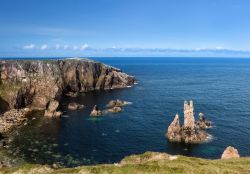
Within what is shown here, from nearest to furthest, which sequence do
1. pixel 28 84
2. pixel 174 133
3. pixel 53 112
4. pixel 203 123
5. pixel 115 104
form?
pixel 174 133, pixel 203 123, pixel 53 112, pixel 115 104, pixel 28 84

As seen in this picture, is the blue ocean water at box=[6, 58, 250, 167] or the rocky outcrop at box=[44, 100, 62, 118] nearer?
the blue ocean water at box=[6, 58, 250, 167]

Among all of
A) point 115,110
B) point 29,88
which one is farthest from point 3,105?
point 115,110

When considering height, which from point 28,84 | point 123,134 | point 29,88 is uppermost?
point 28,84

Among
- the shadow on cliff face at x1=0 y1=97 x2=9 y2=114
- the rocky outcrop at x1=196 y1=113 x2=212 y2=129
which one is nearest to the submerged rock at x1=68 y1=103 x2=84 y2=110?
the shadow on cliff face at x1=0 y1=97 x2=9 y2=114

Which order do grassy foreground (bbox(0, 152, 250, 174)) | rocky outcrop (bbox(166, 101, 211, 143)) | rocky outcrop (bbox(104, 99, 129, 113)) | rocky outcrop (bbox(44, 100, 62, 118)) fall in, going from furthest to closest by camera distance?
rocky outcrop (bbox(104, 99, 129, 113)) < rocky outcrop (bbox(44, 100, 62, 118)) < rocky outcrop (bbox(166, 101, 211, 143)) < grassy foreground (bbox(0, 152, 250, 174))

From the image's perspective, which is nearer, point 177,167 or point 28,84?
point 177,167

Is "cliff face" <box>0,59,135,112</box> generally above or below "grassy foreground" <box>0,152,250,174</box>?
above

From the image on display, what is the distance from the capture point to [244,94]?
648ft

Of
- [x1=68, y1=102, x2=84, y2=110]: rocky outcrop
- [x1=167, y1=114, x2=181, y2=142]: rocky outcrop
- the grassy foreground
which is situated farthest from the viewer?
[x1=68, y1=102, x2=84, y2=110]: rocky outcrop

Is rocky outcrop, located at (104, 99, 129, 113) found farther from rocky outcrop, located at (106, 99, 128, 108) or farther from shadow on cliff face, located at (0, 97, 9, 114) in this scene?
shadow on cliff face, located at (0, 97, 9, 114)

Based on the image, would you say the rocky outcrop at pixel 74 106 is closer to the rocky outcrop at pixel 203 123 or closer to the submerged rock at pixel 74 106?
the submerged rock at pixel 74 106

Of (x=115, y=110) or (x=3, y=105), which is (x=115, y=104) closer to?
(x=115, y=110)

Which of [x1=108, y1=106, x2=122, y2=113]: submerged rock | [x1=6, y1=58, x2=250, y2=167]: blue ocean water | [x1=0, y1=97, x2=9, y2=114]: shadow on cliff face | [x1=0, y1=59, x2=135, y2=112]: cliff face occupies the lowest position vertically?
[x1=6, y1=58, x2=250, y2=167]: blue ocean water

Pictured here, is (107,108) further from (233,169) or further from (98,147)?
(233,169)
